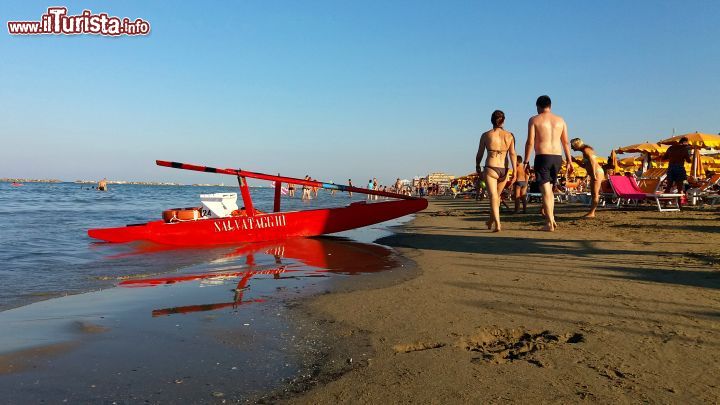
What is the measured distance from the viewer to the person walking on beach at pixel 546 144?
22.7ft

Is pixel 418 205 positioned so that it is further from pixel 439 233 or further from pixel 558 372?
pixel 558 372

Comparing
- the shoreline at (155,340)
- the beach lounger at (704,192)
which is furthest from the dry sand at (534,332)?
the beach lounger at (704,192)

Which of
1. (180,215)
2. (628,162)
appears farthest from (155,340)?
(628,162)

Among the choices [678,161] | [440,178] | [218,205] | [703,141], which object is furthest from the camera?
[440,178]

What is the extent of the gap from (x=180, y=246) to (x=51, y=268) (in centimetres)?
267

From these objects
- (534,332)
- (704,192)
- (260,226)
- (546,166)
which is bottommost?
(534,332)

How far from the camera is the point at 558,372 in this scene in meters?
2.12

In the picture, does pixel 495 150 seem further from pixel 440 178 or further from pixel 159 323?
pixel 440 178

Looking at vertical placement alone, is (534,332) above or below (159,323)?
above

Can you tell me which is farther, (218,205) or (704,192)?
(704,192)

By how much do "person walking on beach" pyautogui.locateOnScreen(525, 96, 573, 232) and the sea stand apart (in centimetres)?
271

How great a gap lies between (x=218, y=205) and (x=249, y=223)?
2.02m

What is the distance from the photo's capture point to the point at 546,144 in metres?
6.95

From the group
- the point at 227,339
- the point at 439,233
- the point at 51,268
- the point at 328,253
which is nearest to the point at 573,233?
the point at 439,233
